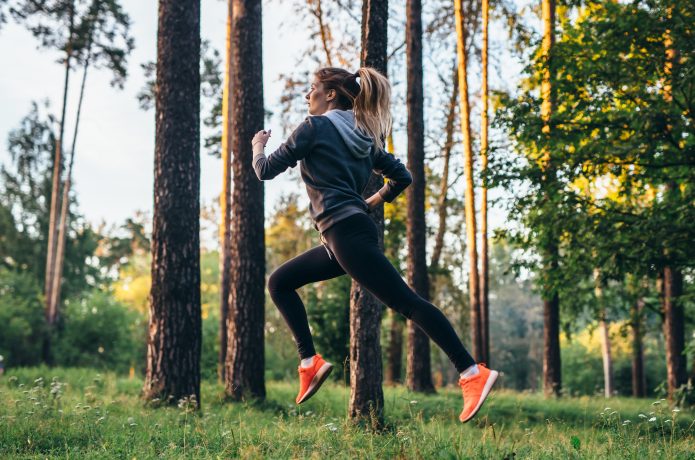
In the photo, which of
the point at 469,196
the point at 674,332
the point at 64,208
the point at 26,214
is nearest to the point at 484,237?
the point at 469,196

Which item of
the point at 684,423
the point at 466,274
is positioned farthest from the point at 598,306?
the point at 684,423

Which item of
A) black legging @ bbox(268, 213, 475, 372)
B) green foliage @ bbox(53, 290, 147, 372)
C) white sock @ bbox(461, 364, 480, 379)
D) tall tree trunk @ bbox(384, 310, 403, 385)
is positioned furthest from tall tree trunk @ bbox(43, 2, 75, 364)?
white sock @ bbox(461, 364, 480, 379)

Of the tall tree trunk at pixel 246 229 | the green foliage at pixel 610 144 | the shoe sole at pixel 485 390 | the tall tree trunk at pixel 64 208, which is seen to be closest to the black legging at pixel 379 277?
the shoe sole at pixel 485 390

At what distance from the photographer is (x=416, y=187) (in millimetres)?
15141

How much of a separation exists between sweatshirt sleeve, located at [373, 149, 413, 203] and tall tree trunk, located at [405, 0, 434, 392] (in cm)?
1029

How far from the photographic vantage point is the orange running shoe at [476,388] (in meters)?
4.12

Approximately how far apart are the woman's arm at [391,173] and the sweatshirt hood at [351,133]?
23cm

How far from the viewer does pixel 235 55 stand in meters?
11.0

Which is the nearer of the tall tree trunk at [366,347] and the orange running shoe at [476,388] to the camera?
the orange running shoe at [476,388]

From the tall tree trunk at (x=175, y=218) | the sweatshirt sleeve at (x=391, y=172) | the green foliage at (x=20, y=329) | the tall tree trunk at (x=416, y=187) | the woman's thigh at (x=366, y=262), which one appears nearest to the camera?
the woman's thigh at (x=366, y=262)

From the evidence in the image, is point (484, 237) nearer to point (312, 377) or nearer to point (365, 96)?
point (312, 377)

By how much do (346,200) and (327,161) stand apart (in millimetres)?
280

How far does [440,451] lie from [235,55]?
8197mm

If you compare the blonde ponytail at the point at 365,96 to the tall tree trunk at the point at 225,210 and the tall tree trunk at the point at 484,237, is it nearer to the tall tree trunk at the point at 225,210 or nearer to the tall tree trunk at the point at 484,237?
the tall tree trunk at the point at 225,210
